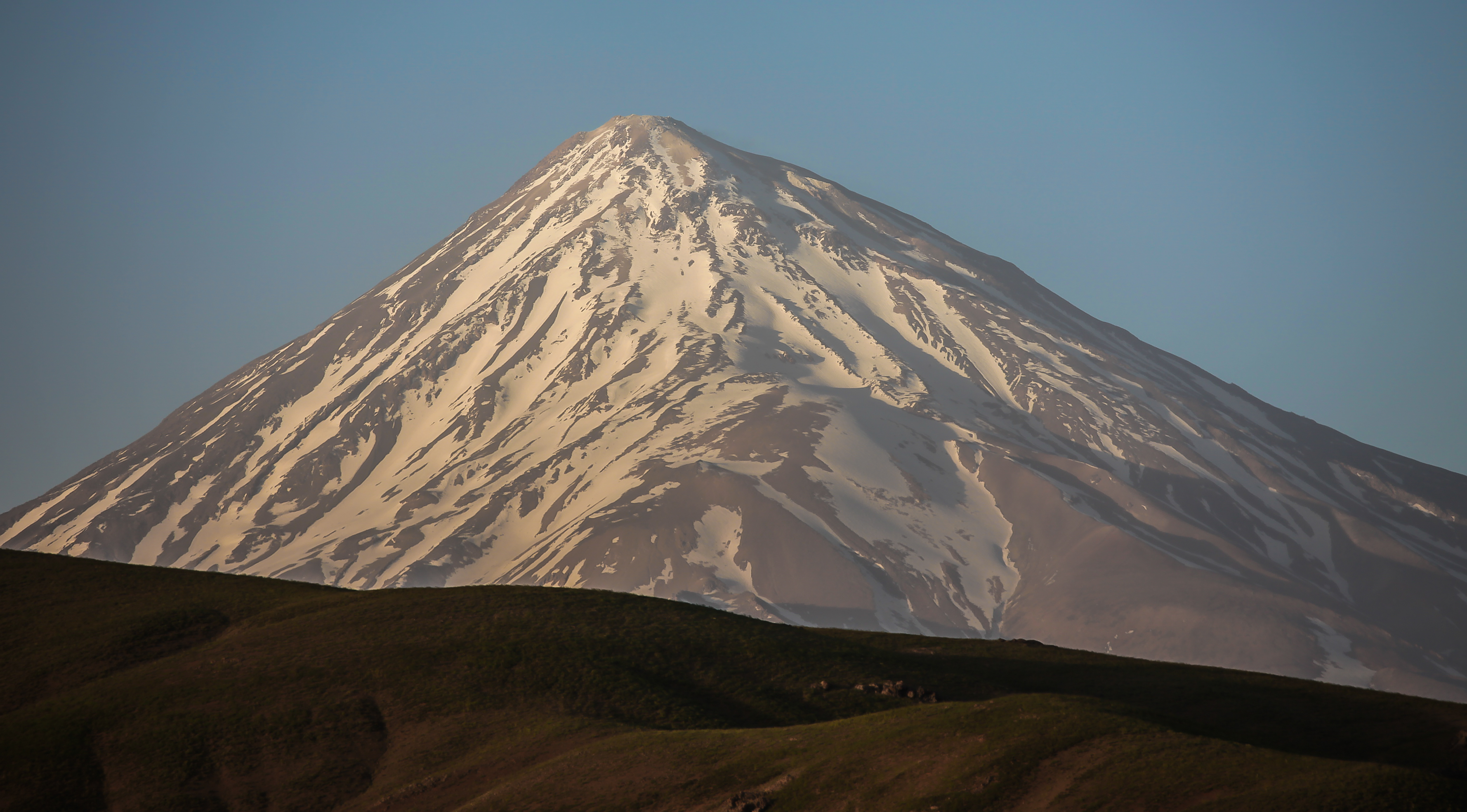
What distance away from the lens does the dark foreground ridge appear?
39.8 metres

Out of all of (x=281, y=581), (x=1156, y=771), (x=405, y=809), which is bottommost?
(x=405, y=809)

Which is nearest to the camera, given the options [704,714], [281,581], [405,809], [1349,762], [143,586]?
[1349,762]

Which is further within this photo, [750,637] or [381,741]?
[750,637]

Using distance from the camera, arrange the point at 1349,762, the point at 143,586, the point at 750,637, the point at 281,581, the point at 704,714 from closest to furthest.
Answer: the point at 1349,762
the point at 704,714
the point at 750,637
the point at 143,586
the point at 281,581

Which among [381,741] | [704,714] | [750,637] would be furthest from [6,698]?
[750,637]

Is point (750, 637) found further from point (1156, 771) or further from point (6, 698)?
point (6, 698)

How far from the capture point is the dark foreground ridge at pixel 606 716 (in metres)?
39.8

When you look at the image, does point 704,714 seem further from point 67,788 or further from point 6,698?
point 6,698

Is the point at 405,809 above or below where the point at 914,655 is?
below

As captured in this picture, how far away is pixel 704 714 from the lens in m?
55.5

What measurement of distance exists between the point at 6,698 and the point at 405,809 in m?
21.9

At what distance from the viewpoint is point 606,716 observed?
54.4 m

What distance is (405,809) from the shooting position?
151ft

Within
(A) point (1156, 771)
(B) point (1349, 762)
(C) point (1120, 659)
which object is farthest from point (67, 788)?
(C) point (1120, 659)
